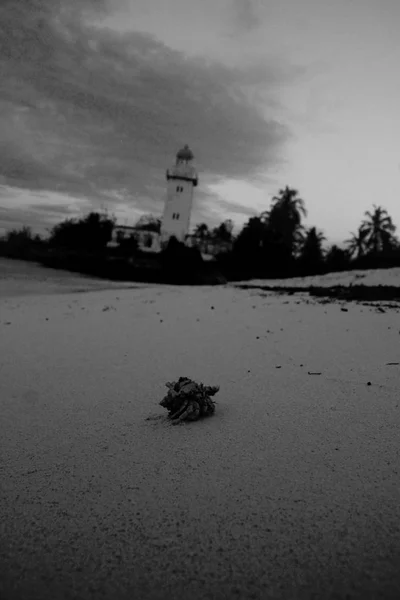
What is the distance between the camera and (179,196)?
4819cm

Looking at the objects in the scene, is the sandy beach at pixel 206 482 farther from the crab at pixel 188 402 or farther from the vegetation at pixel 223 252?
the vegetation at pixel 223 252

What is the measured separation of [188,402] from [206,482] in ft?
2.36

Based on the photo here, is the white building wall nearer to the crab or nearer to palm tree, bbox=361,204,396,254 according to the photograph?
palm tree, bbox=361,204,396,254

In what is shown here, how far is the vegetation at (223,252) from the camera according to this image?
24.9 metres

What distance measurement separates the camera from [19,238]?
176 feet

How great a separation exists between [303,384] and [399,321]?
2917mm

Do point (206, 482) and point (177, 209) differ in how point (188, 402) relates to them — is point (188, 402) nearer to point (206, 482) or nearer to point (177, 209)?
point (206, 482)

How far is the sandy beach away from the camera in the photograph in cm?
99

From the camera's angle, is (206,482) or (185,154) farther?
(185,154)

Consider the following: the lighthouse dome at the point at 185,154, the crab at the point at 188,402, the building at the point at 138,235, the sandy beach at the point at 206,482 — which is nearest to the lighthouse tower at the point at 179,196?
the lighthouse dome at the point at 185,154

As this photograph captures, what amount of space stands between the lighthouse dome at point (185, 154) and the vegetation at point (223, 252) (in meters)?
11.4

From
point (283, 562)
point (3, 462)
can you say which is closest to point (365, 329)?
point (283, 562)

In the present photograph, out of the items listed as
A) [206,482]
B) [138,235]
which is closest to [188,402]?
[206,482]

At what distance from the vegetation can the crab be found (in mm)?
19442
